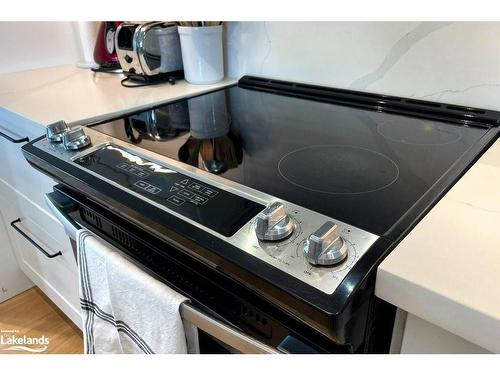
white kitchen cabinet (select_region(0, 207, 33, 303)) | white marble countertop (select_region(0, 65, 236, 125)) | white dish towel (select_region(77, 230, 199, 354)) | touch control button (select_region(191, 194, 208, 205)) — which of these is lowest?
white kitchen cabinet (select_region(0, 207, 33, 303))

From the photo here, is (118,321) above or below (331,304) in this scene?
below

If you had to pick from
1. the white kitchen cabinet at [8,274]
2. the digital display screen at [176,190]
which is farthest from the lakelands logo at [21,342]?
the digital display screen at [176,190]

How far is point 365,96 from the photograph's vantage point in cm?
98

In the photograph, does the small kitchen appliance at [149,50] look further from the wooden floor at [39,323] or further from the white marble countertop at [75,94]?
the wooden floor at [39,323]

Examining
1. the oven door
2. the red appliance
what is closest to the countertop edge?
the oven door

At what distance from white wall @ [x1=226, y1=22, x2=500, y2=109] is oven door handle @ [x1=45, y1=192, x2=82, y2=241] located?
0.67 meters

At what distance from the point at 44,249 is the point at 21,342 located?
0.48 metres

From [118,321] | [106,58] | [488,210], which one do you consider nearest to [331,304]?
[488,210]

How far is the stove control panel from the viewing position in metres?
0.43

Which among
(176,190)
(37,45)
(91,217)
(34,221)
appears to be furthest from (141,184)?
(37,45)

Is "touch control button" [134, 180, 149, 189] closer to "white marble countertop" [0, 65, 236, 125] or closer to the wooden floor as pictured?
"white marble countertop" [0, 65, 236, 125]

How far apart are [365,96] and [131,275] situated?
697mm
